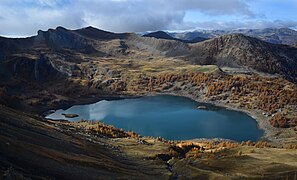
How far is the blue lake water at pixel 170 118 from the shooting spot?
84.3 metres

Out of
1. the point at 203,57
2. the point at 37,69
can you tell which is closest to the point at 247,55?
the point at 203,57

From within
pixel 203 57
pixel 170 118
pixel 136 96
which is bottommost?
pixel 170 118

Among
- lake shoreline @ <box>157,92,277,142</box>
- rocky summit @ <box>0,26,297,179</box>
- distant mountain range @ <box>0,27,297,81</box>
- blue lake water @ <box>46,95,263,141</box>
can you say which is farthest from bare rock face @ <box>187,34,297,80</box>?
blue lake water @ <box>46,95,263,141</box>

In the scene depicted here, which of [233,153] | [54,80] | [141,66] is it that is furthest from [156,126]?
[141,66]

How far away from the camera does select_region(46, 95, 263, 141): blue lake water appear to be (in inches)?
3320

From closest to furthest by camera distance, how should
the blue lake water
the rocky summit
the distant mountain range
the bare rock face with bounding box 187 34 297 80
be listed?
the rocky summit
the blue lake water
the distant mountain range
the bare rock face with bounding box 187 34 297 80

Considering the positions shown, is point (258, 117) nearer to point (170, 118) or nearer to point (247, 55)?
point (170, 118)

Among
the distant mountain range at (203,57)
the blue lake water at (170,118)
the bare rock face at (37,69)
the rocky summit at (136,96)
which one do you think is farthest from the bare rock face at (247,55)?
the bare rock face at (37,69)

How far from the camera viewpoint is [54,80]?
5969 inches

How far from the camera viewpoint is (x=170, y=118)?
99.2 metres

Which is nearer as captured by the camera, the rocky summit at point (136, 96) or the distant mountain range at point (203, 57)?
the rocky summit at point (136, 96)

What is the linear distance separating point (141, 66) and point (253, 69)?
52228mm

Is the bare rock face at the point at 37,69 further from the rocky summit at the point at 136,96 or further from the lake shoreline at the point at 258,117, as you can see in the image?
the lake shoreline at the point at 258,117

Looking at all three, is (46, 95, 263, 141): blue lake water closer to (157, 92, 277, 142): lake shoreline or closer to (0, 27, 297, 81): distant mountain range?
(157, 92, 277, 142): lake shoreline
